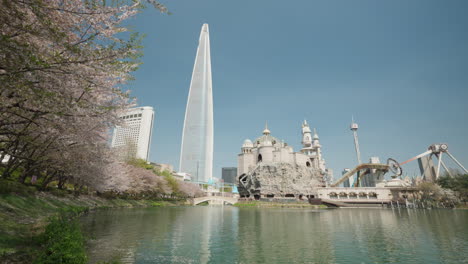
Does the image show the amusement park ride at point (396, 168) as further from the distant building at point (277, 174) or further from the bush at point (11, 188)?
the bush at point (11, 188)

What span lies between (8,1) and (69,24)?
2.09 meters

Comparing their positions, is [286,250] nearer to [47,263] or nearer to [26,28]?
[47,263]

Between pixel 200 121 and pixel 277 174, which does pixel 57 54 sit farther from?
pixel 200 121

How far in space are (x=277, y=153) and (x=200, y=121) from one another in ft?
284

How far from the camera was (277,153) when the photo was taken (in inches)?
3819

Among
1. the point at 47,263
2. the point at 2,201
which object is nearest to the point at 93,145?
the point at 2,201

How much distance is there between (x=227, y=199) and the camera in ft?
335

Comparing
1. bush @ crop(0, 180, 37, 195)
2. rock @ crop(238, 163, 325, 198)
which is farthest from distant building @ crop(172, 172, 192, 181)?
bush @ crop(0, 180, 37, 195)

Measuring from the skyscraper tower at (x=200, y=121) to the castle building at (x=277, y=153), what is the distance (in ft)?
203

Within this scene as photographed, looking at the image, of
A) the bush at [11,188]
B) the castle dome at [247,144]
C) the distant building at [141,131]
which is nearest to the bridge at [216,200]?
the castle dome at [247,144]

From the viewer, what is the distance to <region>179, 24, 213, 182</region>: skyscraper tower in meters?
172

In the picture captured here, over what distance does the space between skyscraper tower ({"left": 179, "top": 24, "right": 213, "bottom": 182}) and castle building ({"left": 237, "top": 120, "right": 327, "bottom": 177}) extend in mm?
61838

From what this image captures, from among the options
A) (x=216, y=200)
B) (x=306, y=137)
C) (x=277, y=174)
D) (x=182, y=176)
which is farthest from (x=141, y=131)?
(x=277, y=174)

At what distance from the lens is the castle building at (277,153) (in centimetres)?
9706
